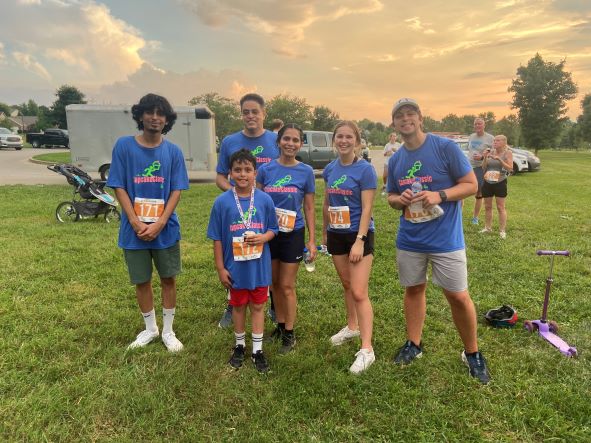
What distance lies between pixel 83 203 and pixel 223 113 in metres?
43.4

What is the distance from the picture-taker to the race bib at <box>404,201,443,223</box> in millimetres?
2657

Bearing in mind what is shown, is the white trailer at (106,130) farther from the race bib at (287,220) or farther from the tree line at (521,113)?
the race bib at (287,220)

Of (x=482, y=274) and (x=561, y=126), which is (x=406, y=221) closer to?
(x=482, y=274)

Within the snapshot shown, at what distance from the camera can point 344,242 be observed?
3.09 metres

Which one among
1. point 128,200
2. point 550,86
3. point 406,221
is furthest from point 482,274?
point 550,86

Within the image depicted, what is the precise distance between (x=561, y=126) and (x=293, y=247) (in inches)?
1547

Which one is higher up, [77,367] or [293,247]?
[293,247]

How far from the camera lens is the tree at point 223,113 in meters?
47.9

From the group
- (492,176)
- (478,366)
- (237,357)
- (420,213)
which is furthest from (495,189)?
(237,357)

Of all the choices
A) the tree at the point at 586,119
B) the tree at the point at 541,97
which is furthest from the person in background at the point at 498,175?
the tree at the point at 586,119

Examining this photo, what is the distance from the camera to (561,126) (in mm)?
33562

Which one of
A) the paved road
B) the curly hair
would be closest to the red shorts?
the curly hair

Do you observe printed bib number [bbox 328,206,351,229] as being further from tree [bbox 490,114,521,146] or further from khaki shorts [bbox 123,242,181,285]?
tree [bbox 490,114,521,146]

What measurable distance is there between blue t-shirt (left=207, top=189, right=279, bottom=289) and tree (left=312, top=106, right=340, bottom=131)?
60517mm
